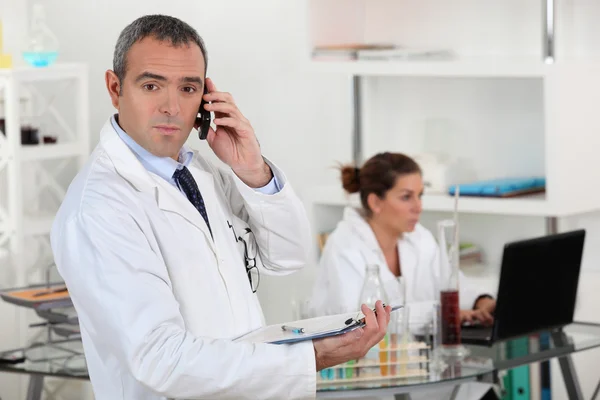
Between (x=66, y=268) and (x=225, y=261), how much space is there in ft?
0.91

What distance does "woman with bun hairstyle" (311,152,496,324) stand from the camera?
11.0 feet

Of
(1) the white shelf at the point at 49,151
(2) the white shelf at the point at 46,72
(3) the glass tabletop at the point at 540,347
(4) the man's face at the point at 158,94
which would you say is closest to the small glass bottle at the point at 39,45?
(2) the white shelf at the point at 46,72

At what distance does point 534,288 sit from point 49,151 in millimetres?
2063

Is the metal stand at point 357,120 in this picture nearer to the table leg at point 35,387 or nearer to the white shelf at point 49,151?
the white shelf at point 49,151

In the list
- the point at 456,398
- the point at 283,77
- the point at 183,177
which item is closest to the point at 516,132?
the point at 283,77

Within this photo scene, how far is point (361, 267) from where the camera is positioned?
3279 mm

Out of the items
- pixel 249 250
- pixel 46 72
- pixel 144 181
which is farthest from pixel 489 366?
pixel 46 72

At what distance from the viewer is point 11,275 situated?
396cm

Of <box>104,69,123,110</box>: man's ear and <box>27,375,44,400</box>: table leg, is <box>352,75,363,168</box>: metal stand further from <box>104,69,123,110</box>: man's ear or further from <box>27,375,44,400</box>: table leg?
<box>104,69,123,110</box>: man's ear

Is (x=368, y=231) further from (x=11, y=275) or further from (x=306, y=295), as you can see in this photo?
(x=11, y=275)

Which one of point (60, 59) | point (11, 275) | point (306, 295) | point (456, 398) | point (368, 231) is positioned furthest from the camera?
point (60, 59)

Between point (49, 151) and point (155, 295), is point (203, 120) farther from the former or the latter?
point (49, 151)

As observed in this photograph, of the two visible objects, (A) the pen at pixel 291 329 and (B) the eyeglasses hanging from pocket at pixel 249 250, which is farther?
(B) the eyeglasses hanging from pocket at pixel 249 250

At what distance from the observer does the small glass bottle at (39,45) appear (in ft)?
13.3
